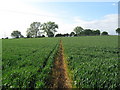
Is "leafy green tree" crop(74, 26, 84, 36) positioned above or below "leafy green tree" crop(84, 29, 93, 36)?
above

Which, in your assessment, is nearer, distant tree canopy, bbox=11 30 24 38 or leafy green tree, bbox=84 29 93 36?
leafy green tree, bbox=84 29 93 36

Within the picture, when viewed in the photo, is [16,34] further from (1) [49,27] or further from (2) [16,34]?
(1) [49,27]

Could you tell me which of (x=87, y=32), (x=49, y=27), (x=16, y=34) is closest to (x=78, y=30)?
(x=87, y=32)

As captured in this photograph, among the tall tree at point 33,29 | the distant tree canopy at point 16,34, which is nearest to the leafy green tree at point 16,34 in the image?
the distant tree canopy at point 16,34

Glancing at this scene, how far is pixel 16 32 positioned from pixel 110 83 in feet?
563

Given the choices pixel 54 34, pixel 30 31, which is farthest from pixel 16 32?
pixel 54 34

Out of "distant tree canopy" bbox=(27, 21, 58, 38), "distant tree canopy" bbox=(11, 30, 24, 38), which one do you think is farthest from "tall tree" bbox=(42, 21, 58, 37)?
"distant tree canopy" bbox=(11, 30, 24, 38)

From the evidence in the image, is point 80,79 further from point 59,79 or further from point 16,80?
point 16,80

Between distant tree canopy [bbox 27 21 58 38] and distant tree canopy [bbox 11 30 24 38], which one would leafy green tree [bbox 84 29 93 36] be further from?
distant tree canopy [bbox 11 30 24 38]

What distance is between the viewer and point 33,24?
14138cm

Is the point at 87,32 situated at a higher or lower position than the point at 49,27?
lower

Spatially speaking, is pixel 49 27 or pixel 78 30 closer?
pixel 49 27

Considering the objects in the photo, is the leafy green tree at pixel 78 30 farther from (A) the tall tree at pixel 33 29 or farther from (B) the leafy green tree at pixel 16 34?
(B) the leafy green tree at pixel 16 34

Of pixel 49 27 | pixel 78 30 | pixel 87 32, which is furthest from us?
pixel 78 30
